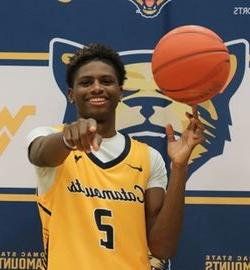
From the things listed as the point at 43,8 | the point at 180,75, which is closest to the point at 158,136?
the point at 180,75

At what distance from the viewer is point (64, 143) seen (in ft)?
4.53

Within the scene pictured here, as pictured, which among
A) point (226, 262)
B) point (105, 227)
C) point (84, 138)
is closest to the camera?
point (84, 138)

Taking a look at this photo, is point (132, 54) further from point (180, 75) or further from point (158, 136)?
point (180, 75)

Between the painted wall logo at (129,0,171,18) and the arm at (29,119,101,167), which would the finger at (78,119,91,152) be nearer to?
the arm at (29,119,101,167)

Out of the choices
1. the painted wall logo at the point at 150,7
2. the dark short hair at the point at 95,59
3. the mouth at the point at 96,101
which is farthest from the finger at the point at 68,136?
the painted wall logo at the point at 150,7

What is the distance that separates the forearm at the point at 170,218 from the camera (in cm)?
168

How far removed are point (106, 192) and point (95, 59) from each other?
39 centimetres

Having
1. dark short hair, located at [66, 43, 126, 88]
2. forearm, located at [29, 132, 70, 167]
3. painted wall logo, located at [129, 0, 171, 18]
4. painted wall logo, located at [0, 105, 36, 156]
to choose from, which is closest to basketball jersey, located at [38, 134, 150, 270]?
forearm, located at [29, 132, 70, 167]

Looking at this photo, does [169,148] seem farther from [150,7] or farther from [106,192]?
[150,7]

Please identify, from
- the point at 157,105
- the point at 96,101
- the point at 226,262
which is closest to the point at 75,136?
the point at 96,101

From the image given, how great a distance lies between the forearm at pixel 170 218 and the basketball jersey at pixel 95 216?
0.12 ft

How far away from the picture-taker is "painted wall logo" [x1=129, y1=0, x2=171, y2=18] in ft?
6.44

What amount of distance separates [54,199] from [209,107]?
2.04 feet

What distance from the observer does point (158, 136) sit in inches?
77.4
